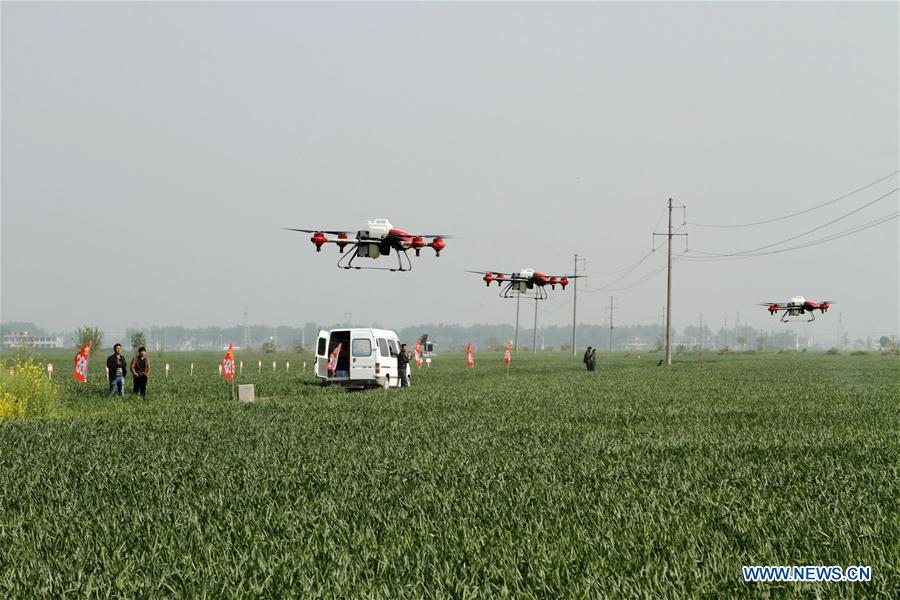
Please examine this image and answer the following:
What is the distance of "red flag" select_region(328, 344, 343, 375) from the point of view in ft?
102

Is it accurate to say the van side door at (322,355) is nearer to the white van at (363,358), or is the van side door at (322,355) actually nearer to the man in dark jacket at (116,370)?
the white van at (363,358)

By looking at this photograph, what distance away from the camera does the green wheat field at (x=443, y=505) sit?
6.76 meters

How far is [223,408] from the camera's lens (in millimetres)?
23109

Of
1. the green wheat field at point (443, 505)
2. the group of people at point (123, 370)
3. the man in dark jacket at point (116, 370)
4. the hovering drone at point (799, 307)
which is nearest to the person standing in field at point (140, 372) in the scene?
the group of people at point (123, 370)

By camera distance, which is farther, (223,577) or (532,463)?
(532,463)

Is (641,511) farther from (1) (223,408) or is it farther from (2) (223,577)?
(1) (223,408)

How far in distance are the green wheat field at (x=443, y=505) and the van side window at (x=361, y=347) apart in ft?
34.6

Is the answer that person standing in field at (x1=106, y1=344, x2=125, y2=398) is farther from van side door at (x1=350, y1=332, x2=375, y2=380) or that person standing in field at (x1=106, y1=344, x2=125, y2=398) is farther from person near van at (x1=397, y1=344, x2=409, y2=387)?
person near van at (x1=397, y1=344, x2=409, y2=387)

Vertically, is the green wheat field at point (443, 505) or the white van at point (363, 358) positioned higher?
the white van at point (363, 358)

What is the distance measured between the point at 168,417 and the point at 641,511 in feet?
47.0

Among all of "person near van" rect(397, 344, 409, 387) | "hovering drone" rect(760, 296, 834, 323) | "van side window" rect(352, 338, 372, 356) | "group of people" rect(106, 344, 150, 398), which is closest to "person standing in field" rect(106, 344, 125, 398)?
"group of people" rect(106, 344, 150, 398)

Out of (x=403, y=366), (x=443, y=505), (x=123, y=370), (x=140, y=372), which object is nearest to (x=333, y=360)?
(x=403, y=366)

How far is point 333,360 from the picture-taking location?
103 ft

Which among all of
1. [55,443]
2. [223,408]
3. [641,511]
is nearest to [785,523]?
[641,511]
